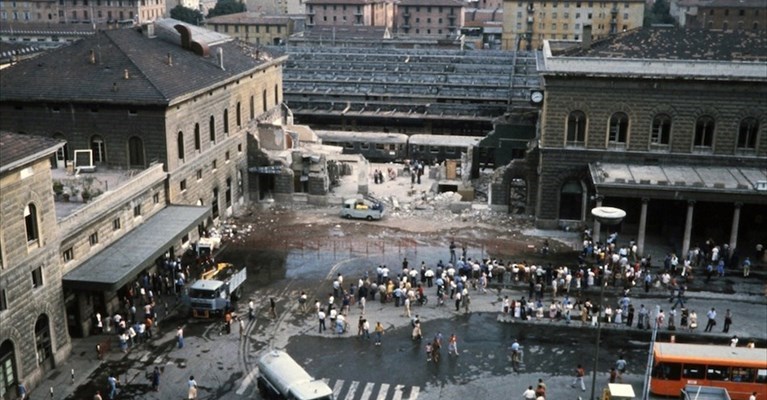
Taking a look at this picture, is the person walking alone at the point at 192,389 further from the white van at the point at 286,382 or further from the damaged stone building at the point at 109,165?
the damaged stone building at the point at 109,165

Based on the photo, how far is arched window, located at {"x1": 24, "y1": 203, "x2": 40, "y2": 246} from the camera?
36.3 metres

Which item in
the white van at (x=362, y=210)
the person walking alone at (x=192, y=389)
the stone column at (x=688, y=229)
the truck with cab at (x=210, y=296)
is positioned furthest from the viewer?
the white van at (x=362, y=210)

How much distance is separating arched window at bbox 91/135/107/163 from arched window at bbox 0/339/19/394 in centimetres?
2031

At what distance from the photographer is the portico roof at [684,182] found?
51.3 meters

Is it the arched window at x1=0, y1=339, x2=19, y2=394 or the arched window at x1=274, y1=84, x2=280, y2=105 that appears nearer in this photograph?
the arched window at x1=0, y1=339, x2=19, y2=394

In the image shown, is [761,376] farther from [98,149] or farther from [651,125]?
[98,149]

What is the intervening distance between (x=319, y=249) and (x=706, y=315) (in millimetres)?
24959

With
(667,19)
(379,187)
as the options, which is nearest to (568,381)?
(379,187)

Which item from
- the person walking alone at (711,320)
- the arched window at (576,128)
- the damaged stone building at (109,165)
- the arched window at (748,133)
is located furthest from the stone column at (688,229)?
the damaged stone building at (109,165)

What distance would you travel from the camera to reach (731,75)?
177 ft

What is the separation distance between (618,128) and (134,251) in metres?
34.0

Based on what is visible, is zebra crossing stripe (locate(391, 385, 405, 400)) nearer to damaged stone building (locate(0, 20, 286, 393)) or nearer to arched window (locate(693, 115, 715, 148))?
damaged stone building (locate(0, 20, 286, 393))

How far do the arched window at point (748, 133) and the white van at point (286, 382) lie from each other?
3664cm

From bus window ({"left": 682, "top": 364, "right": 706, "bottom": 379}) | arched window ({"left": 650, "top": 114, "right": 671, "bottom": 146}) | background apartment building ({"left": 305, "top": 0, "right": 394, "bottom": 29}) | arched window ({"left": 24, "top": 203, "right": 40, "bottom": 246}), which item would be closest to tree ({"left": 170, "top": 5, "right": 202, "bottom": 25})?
background apartment building ({"left": 305, "top": 0, "right": 394, "bottom": 29})
